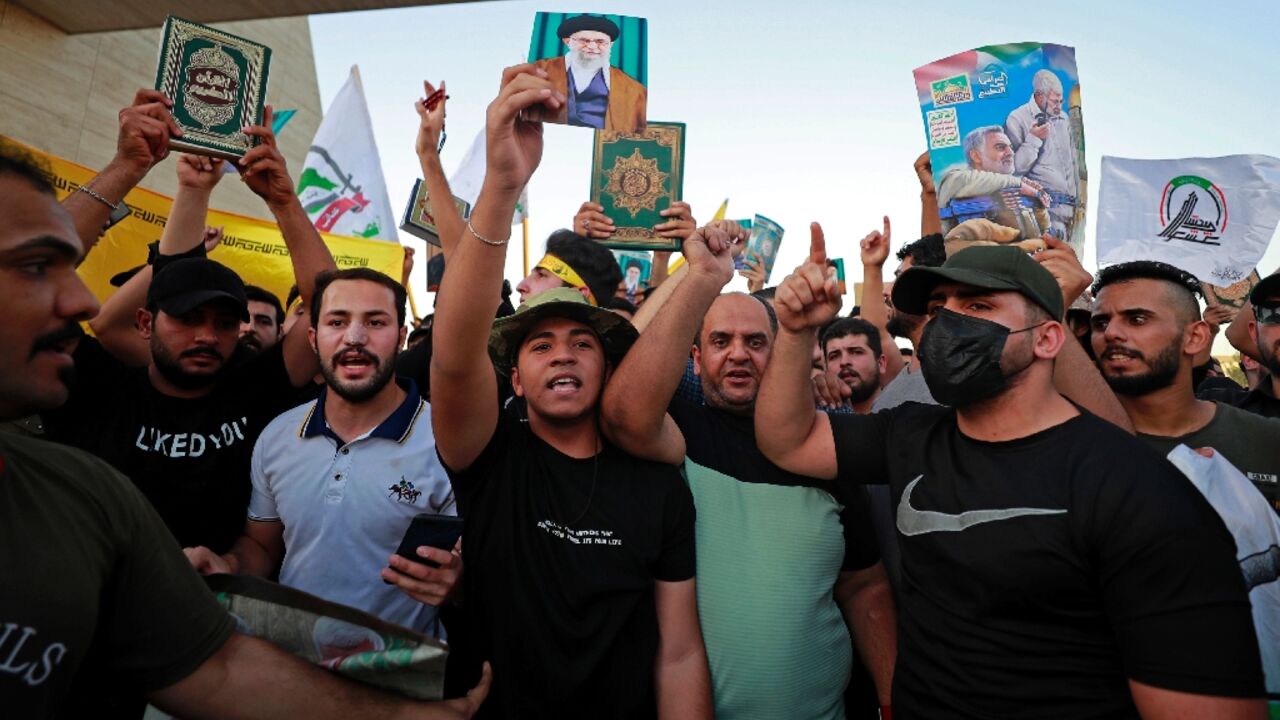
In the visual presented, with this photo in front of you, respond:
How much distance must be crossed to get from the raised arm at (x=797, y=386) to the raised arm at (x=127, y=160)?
2542mm

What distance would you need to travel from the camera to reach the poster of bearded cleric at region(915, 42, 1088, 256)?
3127 mm

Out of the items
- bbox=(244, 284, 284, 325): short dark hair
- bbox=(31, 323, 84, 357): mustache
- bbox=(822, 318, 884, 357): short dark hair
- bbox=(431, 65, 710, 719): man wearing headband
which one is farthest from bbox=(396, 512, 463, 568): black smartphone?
bbox=(822, 318, 884, 357): short dark hair

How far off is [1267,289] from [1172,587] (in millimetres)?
2416

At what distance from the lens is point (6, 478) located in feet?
4.56

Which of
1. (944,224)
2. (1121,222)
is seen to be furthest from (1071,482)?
(1121,222)

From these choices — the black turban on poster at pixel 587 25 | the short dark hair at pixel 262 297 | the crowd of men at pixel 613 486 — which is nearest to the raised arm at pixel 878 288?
the crowd of men at pixel 613 486

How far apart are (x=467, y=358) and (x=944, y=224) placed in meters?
2.29

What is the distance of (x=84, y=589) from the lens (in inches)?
55.1

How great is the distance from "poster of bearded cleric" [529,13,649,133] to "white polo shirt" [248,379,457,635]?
1.53 metres

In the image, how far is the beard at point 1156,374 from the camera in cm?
289

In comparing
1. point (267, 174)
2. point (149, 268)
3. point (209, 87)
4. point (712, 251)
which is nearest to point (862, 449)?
point (712, 251)

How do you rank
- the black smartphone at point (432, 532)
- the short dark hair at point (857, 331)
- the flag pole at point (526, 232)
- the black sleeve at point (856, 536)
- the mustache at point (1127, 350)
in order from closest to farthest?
the black smartphone at point (432, 532), the black sleeve at point (856, 536), the mustache at point (1127, 350), the short dark hair at point (857, 331), the flag pole at point (526, 232)

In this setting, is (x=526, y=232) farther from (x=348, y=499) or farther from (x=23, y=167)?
(x=23, y=167)

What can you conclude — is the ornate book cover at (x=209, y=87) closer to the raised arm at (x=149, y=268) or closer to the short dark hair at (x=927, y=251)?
the raised arm at (x=149, y=268)
